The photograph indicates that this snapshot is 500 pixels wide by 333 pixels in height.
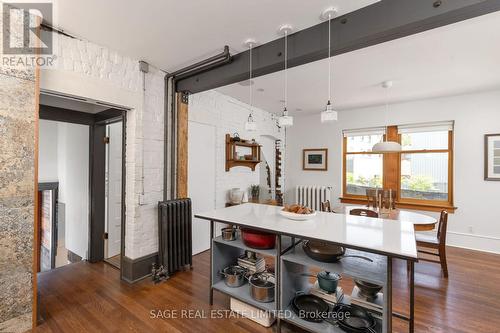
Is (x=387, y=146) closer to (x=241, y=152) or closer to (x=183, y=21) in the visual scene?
(x=241, y=152)

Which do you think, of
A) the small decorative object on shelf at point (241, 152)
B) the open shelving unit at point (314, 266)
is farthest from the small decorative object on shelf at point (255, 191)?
the open shelving unit at point (314, 266)

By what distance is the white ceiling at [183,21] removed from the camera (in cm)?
174

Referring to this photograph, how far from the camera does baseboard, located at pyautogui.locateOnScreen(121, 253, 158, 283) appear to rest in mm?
2676

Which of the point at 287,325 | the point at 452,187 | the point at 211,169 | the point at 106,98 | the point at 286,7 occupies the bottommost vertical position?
the point at 287,325

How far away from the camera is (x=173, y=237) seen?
2.88m

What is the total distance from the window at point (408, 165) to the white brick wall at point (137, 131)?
3906mm

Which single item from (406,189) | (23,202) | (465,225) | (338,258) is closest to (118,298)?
(23,202)

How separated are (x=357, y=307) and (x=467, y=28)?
8.44 ft

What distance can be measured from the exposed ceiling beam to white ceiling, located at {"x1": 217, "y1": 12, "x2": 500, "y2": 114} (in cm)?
78

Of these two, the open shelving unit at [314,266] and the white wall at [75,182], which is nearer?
the open shelving unit at [314,266]

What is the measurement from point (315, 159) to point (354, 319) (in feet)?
13.1

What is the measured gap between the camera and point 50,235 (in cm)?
399

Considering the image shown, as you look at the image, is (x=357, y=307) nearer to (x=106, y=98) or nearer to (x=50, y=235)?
(x=106, y=98)

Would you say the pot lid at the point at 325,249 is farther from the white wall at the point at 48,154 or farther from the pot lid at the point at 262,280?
the white wall at the point at 48,154
